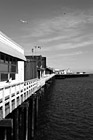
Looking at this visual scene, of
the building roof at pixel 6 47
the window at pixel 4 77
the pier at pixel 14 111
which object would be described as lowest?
the pier at pixel 14 111

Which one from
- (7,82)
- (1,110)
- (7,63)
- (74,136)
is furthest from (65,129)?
(1,110)

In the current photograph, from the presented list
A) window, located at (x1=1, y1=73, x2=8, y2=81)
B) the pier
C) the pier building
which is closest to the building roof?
the pier building

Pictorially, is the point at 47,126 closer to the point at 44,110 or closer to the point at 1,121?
the point at 44,110

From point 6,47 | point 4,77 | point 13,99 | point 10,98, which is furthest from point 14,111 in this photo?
point 6,47

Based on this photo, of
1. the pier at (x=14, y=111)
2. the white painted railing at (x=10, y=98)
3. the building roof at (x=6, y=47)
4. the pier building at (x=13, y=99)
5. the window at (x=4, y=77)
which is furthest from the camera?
the window at (x=4, y=77)

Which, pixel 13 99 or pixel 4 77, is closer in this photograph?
pixel 13 99

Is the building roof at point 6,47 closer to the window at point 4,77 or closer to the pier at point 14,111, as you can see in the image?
the window at point 4,77

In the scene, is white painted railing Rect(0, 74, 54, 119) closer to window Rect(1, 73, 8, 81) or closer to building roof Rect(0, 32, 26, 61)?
window Rect(1, 73, 8, 81)

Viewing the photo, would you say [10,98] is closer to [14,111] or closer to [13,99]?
[13,99]

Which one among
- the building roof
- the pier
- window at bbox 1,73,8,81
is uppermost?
the building roof

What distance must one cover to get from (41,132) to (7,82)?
533 centimetres

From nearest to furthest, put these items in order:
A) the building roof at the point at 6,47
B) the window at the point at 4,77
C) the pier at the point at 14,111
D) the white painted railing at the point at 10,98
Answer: the pier at the point at 14,111
the white painted railing at the point at 10,98
the building roof at the point at 6,47
the window at the point at 4,77

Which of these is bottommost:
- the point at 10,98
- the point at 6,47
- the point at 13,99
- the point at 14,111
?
the point at 14,111

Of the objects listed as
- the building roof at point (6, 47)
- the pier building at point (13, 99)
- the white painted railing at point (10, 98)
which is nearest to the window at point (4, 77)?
the pier building at point (13, 99)
